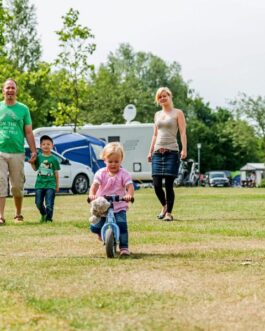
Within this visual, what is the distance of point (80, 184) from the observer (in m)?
26.0

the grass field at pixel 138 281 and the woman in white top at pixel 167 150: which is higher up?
the woman in white top at pixel 167 150

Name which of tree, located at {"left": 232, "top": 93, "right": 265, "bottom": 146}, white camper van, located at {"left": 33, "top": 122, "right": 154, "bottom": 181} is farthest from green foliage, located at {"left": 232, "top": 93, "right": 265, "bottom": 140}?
white camper van, located at {"left": 33, "top": 122, "right": 154, "bottom": 181}

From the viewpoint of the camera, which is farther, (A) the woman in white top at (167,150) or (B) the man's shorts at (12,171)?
(A) the woman in white top at (167,150)

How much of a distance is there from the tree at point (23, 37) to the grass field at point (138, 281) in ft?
206

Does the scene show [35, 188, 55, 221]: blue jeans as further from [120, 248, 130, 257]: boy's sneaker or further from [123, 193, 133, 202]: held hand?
[120, 248, 130, 257]: boy's sneaker

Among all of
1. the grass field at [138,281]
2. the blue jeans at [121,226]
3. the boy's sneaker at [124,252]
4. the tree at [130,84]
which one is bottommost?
the grass field at [138,281]

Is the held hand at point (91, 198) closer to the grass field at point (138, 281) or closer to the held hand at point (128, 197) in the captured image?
the held hand at point (128, 197)

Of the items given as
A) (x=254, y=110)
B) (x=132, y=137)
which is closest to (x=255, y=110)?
(x=254, y=110)

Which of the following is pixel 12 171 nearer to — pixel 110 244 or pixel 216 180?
pixel 110 244

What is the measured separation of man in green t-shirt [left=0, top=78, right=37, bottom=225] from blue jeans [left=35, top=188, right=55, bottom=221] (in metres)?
0.47

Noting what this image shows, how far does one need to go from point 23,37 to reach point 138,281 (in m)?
67.8

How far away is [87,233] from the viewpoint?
345 inches

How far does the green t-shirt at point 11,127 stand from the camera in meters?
10.2

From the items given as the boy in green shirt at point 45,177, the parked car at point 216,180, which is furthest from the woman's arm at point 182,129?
the parked car at point 216,180
